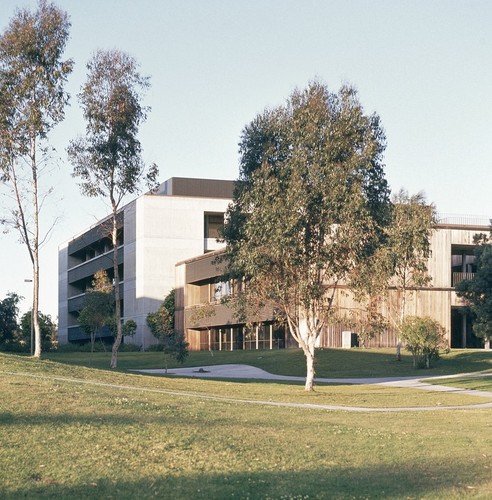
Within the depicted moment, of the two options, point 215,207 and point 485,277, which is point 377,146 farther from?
point 215,207

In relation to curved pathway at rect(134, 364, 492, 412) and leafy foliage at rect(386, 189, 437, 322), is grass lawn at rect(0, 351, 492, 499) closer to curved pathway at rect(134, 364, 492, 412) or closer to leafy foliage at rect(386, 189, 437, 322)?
curved pathway at rect(134, 364, 492, 412)

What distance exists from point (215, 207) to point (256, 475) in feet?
242

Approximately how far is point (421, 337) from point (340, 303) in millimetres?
13497

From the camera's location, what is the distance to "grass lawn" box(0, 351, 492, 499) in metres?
11.8

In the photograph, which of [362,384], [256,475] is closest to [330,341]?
[362,384]

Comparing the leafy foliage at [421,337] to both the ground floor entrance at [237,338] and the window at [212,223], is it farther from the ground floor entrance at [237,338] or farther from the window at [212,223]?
the window at [212,223]

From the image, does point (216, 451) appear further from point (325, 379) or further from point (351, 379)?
point (351, 379)

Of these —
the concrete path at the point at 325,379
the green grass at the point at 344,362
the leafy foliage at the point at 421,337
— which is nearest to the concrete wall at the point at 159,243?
the green grass at the point at 344,362

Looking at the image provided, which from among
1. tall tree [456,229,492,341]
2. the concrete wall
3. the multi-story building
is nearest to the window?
the concrete wall

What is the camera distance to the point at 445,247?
65.7 m

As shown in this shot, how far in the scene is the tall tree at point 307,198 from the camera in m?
30.5

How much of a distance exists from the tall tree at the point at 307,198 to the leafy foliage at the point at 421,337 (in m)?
15.2

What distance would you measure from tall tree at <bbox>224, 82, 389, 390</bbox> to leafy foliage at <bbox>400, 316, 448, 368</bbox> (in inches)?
600

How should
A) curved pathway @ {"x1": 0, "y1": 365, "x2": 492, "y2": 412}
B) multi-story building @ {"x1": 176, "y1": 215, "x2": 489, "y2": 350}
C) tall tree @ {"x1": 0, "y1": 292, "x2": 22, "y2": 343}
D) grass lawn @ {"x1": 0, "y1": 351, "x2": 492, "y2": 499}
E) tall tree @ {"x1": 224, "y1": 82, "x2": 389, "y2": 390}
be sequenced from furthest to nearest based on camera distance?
tall tree @ {"x1": 0, "y1": 292, "x2": 22, "y2": 343}, multi-story building @ {"x1": 176, "y1": 215, "x2": 489, "y2": 350}, tall tree @ {"x1": 224, "y1": 82, "x2": 389, "y2": 390}, curved pathway @ {"x1": 0, "y1": 365, "x2": 492, "y2": 412}, grass lawn @ {"x1": 0, "y1": 351, "x2": 492, "y2": 499}
